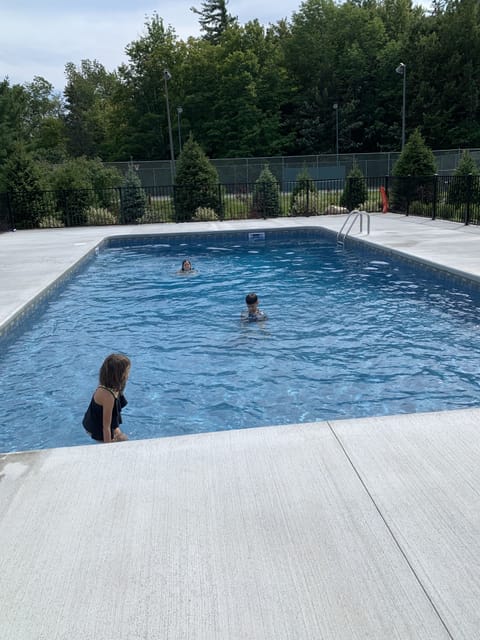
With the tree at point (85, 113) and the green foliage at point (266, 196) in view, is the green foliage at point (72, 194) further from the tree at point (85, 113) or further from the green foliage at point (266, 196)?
the tree at point (85, 113)

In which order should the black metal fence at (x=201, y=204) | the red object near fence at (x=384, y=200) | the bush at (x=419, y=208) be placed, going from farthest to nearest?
the red object near fence at (x=384, y=200), the black metal fence at (x=201, y=204), the bush at (x=419, y=208)

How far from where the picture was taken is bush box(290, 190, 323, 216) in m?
21.1

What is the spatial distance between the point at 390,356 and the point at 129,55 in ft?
184

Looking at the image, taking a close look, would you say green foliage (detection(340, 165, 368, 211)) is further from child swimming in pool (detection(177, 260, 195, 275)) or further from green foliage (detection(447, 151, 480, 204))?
child swimming in pool (detection(177, 260, 195, 275))

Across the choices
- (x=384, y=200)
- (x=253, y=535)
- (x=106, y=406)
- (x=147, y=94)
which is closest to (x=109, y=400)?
(x=106, y=406)

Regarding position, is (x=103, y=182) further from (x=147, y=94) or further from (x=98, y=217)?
(x=147, y=94)

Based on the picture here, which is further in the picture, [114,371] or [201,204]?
[201,204]

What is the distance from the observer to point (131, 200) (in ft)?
67.5

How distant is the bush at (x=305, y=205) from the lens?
21.1 metres

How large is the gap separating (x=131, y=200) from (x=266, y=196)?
203 inches

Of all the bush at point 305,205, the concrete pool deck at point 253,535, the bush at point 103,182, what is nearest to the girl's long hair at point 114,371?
the concrete pool deck at point 253,535

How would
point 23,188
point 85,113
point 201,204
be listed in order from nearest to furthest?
point 23,188 < point 201,204 < point 85,113

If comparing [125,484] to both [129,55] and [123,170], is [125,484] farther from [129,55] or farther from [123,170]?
[129,55]

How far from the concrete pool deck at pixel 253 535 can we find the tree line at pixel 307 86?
155ft
